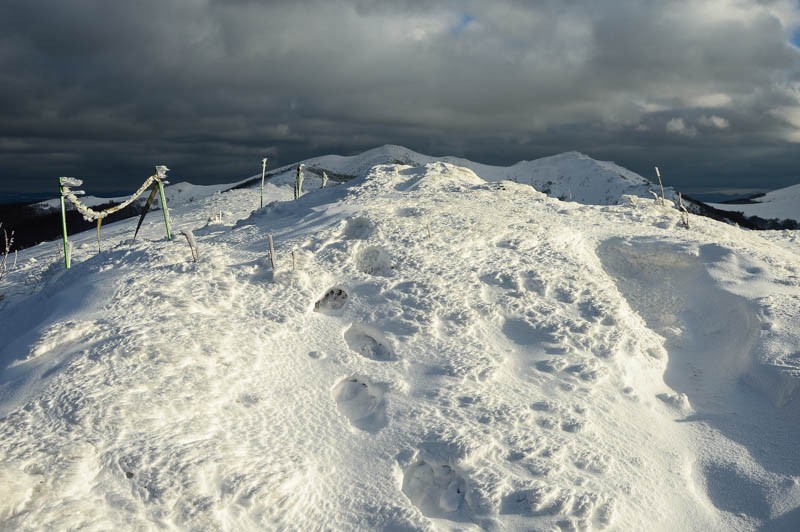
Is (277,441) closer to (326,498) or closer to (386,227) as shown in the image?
(326,498)

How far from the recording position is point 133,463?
5.53 metres

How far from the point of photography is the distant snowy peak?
159750 mm

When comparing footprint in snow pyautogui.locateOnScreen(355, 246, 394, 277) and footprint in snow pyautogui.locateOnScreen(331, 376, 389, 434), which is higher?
footprint in snow pyautogui.locateOnScreen(355, 246, 394, 277)

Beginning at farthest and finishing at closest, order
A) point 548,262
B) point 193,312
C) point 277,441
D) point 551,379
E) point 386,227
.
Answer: point 386,227 → point 548,262 → point 193,312 → point 551,379 → point 277,441

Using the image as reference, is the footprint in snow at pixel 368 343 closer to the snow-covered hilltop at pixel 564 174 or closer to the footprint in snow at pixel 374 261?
the footprint in snow at pixel 374 261

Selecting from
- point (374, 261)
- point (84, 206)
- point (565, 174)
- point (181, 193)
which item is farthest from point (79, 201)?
point (565, 174)

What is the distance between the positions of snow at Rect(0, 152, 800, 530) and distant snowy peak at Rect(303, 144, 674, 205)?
145331mm

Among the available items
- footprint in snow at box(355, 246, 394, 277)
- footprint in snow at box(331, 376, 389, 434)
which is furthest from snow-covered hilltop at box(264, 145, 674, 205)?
footprint in snow at box(331, 376, 389, 434)

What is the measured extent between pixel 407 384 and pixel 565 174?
190 m

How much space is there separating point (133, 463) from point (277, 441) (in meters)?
1.45

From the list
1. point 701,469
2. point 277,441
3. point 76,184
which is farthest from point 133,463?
point 76,184

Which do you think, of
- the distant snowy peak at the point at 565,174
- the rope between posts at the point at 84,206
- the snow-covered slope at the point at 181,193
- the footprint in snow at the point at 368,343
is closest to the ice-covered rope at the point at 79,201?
the rope between posts at the point at 84,206

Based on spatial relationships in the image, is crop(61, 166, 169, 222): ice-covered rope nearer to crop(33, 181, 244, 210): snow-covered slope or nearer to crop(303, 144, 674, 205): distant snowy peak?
crop(33, 181, 244, 210): snow-covered slope

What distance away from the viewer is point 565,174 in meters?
186
